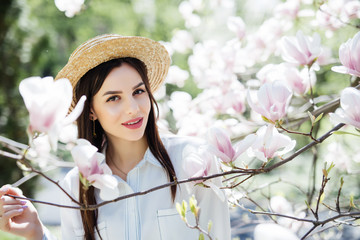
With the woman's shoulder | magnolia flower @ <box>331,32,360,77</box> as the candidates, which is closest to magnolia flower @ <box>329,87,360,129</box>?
magnolia flower @ <box>331,32,360,77</box>

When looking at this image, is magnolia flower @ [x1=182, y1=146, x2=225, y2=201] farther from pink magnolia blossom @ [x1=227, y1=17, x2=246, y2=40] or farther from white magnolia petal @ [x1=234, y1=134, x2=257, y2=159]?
pink magnolia blossom @ [x1=227, y1=17, x2=246, y2=40]

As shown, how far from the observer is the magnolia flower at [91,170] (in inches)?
26.1

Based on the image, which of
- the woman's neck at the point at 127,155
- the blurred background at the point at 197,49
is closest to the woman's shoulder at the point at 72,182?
the woman's neck at the point at 127,155

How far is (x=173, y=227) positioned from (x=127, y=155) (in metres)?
0.28

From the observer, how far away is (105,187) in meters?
0.69

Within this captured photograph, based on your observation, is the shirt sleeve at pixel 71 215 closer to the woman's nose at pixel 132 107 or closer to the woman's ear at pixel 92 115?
the woman's ear at pixel 92 115

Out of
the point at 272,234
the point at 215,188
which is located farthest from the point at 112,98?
the point at 272,234

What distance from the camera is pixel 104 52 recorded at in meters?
1.15

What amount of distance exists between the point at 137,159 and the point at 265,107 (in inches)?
A: 25.2

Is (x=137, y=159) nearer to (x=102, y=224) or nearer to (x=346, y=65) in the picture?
(x=102, y=224)

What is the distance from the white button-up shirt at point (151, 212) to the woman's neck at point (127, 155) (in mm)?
42

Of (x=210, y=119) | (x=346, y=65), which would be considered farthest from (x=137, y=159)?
(x=346, y=65)

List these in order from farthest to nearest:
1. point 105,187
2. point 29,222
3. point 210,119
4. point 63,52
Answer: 1. point 63,52
2. point 210,119
3. point 29,222
4. point 105,187

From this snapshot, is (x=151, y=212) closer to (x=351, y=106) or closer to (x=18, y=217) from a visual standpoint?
(x=18, y=217)
